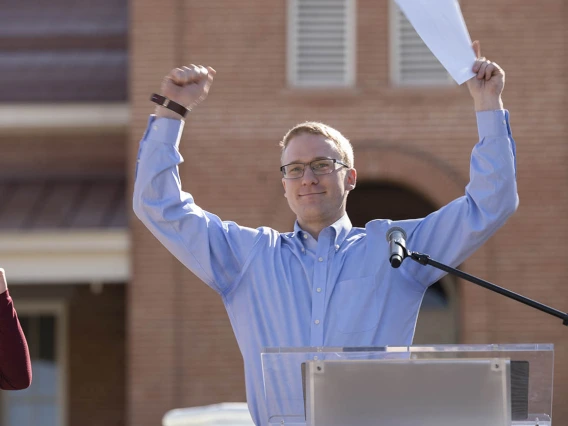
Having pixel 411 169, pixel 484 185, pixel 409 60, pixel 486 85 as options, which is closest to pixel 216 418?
pixel 411 169

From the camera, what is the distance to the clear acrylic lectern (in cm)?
285

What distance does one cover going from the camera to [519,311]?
1212 centimetres

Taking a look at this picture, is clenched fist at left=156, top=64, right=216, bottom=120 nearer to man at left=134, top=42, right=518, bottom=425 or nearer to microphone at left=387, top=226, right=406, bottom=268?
man at left=134, top=42, right=518, bottom=425

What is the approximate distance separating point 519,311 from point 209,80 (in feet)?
28.8

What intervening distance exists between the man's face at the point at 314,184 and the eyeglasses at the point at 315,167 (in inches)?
0.4

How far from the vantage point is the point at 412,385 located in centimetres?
286

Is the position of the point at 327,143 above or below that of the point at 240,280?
above

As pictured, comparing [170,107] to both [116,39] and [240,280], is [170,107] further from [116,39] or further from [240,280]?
[116,39]

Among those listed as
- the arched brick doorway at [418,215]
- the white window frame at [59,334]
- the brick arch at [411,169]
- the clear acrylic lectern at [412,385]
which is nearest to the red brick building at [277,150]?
the brick arch at [411,169]

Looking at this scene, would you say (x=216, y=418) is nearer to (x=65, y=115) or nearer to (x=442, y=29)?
(x=442, y=29)

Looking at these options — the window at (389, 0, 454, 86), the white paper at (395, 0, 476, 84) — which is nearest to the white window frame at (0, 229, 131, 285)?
the window at (389, 0, 454, 86)

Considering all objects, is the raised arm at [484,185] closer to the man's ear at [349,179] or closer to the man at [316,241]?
the man at [316,241]

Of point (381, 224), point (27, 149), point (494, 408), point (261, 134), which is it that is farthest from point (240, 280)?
point (27, 149)

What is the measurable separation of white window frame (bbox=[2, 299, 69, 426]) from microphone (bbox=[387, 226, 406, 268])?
11330 millimetres
